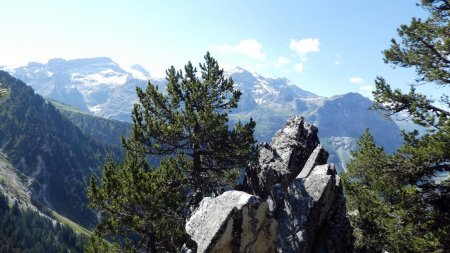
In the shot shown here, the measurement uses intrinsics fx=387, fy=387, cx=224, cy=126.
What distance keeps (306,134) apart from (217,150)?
958cm

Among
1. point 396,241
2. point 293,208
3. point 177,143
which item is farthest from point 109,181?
point 396,241

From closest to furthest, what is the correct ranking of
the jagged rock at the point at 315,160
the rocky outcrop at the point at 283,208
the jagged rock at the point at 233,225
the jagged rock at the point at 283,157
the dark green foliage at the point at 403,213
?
the jagged rock at the point at 233,225, the rocky outcrop at the point at 283,208, the dark green foliage at the point at 403,213, the jagged rock at the point at 315,160, the jagged rock at the point at 283,157

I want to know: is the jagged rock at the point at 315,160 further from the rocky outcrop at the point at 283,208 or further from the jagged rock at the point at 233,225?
the jagged rock at the point at 233,225

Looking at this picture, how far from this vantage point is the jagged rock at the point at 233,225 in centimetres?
1728

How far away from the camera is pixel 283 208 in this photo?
80.7 ft

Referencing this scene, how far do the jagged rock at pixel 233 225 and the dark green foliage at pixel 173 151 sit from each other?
13.9 feet

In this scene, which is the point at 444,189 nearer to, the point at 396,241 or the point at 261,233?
the point at 396,241

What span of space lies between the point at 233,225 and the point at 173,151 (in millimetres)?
14121

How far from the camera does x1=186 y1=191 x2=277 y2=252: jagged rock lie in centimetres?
1728

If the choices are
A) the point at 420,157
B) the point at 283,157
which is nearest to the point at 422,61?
the point at 420,157

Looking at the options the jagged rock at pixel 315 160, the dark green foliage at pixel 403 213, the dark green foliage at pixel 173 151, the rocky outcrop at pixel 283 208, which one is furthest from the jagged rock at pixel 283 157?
the dark green foliage at pixel 403 213

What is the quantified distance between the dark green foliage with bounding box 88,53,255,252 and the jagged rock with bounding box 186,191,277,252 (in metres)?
4.24

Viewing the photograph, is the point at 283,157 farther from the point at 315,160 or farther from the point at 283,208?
the point at 283,208

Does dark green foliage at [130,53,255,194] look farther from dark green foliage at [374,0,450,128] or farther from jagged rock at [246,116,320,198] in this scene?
dark green foliage at [374,0,450,128]
